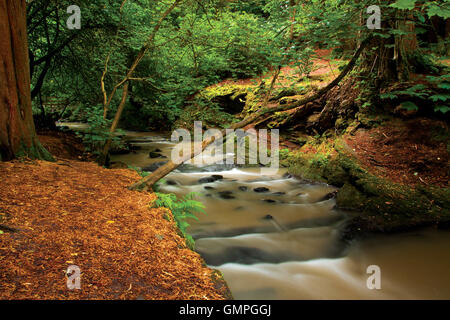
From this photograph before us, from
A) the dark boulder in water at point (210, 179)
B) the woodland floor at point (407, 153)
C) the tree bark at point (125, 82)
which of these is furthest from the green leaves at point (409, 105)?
the tree bark at point (125, 82)

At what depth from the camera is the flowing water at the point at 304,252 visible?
10.7 ft

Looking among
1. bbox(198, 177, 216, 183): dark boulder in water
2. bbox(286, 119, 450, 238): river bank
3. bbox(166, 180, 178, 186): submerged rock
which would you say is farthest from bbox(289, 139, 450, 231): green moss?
bbox(166, 180, 178, 186): submerged rock

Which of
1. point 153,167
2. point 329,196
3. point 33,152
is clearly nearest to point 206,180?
point 153,167

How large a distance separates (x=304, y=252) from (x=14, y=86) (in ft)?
18.3

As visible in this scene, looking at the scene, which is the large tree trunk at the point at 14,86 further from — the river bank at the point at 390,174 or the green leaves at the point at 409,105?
the green leaves at the point at 409,105

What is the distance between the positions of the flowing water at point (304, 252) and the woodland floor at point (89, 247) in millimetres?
1529

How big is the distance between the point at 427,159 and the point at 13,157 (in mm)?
8197

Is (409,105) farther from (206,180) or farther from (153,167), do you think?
(153,167)

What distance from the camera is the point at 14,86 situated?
12.8 ft

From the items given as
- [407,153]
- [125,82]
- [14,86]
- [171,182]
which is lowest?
[171,182]

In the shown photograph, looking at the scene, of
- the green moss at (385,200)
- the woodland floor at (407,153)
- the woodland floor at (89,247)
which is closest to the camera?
the woodland floor at (89,247)

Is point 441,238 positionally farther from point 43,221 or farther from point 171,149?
point 171,149
